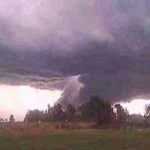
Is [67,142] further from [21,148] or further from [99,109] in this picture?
[99,109]

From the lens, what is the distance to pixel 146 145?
76250 millimetres

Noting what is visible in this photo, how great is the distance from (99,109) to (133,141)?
276 ft

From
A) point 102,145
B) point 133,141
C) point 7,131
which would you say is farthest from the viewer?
point 7,131

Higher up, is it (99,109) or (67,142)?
(99,109)

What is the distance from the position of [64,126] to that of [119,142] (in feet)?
188

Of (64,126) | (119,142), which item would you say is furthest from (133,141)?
(64,126)

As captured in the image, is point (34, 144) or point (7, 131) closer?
point (34, 144)

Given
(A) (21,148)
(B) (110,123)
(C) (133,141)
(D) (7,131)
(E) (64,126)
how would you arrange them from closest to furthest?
(A) (21,148) → (C) (133,141) → (D) (7,131) → (E) (64,126) → (B) (110,123)

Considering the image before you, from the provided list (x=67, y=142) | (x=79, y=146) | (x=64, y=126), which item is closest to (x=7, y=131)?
(x=64, y=126)

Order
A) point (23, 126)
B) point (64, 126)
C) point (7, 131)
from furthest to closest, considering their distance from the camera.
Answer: point (64, 126), point (23, 126), point (7, 131)

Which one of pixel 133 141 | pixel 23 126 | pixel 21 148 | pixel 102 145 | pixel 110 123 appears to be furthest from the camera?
pixel 110 123

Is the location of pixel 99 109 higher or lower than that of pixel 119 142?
higher

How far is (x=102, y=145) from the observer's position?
255 feet

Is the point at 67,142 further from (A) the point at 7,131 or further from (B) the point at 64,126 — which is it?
(B) the point at 64,126
